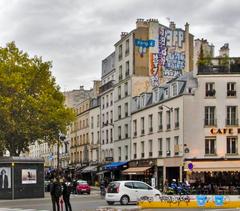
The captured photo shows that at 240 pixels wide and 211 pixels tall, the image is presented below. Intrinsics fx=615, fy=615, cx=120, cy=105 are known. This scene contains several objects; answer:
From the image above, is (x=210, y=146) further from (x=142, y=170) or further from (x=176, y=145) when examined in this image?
(x=142, y=170)

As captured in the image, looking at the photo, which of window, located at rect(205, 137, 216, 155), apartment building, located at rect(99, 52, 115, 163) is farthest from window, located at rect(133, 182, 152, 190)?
apartment building, located at rect(99, 52, 115, 163)

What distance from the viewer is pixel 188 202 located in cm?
3275

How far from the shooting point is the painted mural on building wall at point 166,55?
232 feet

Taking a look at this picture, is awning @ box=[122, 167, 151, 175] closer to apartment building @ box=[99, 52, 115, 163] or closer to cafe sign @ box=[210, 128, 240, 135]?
apartment building @ box=[99, 52, 115, 163]

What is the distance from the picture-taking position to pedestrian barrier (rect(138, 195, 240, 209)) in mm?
32250

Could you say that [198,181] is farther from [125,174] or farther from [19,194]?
[19,194]

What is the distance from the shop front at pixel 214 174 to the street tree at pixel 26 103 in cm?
1193

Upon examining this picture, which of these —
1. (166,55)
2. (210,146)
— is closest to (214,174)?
(210,146)

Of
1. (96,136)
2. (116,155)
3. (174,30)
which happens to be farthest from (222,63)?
(96,136)

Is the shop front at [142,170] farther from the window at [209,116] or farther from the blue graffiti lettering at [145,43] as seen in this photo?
the blue graffiti lettering at [145,43]

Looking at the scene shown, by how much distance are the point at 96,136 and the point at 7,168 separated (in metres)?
43.8

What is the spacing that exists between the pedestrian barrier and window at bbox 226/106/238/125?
2324cm

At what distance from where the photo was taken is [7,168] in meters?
42.2

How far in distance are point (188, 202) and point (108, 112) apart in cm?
4815
